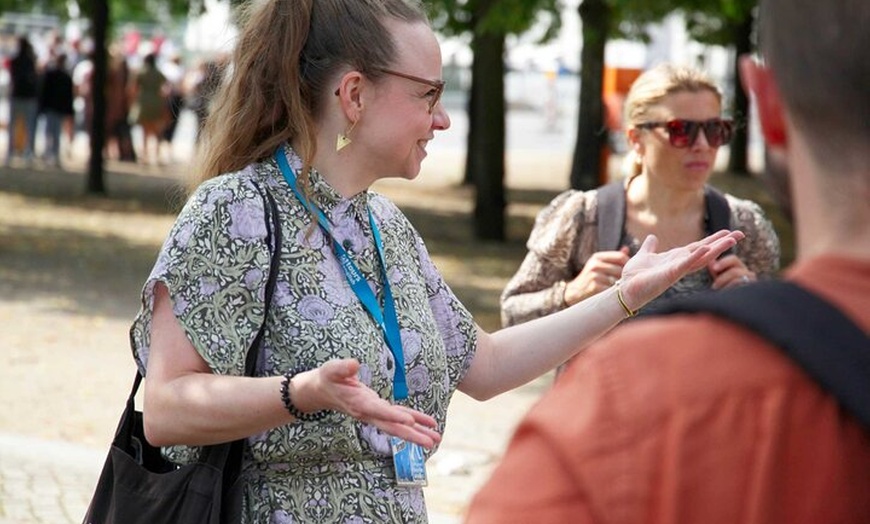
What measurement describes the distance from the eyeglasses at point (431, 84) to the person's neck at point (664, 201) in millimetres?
1635

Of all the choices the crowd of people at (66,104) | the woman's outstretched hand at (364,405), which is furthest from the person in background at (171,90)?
the woman's outstretched hand at (364,405)

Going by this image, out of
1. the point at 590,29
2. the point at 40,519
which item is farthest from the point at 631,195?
the point at 590,29

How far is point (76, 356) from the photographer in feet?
35.0

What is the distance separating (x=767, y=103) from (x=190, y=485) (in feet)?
5.89

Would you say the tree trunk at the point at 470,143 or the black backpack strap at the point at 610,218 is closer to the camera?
the black backpack strap at the point at 610,218

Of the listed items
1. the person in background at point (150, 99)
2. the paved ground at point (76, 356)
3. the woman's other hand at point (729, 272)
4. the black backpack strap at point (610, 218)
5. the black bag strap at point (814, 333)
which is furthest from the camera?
the person in background at point (150, 99)

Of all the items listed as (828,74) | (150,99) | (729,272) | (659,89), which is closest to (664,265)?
(729,272)

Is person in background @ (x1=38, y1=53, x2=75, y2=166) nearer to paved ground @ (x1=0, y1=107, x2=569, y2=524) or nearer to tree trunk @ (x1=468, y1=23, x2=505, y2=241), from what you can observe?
paved ground @ (x1=0, y1=107, x2=569, y2=524)


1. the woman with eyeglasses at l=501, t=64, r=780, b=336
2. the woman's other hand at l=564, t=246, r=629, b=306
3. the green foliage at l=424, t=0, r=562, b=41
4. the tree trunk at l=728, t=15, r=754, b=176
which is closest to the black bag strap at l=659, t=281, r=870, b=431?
the woman's other hand at l=564, t=246, r=629, b=306

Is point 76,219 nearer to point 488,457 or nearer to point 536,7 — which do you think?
point 536,7

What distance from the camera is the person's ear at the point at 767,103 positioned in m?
1.47

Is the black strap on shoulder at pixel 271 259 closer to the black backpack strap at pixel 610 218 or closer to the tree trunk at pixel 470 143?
the black backpack strap at pixel 610 218

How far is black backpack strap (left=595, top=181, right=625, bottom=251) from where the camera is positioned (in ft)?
15.6

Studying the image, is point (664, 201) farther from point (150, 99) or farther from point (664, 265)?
point (150, 99)
